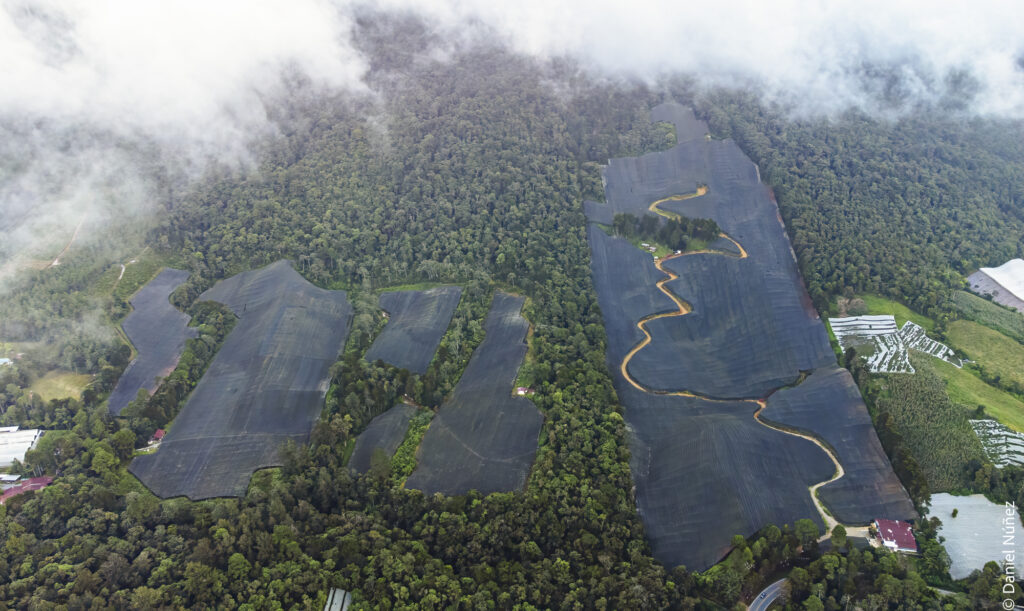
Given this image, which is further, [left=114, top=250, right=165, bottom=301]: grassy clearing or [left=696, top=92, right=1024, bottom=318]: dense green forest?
[left=114, top=250, right=165, bottom=301]: grassy clearing

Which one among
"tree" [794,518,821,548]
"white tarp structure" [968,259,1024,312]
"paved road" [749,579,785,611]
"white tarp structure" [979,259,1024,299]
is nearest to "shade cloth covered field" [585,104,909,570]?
"tree" [794,518,821,548]

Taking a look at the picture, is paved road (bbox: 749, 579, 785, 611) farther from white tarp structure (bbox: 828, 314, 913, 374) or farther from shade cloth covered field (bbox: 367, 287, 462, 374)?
shade cloth covered field (bbox: 367, 287, 462, 374)

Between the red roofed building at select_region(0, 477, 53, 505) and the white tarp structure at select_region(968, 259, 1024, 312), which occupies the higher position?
the white tarp structure at select_region(968, 259, 1024, 312)

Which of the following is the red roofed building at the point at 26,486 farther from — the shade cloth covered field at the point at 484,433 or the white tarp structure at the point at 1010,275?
the white tarp structure at the point at 1010,275

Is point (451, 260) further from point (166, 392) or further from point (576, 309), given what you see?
point (166, 392)

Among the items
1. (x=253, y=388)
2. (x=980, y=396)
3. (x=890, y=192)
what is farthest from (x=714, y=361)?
(x=253, y=388)

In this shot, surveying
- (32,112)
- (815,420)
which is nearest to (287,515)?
(815,420)
